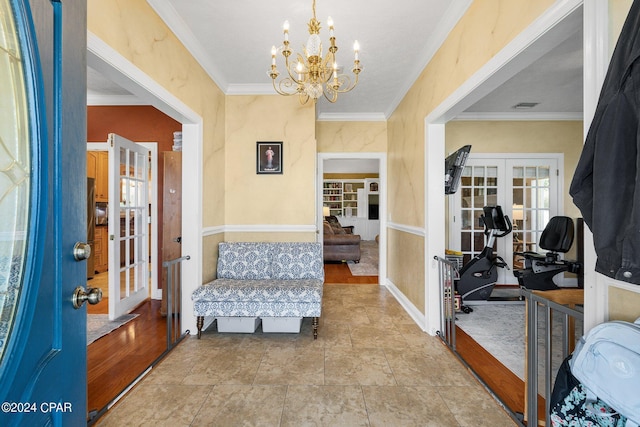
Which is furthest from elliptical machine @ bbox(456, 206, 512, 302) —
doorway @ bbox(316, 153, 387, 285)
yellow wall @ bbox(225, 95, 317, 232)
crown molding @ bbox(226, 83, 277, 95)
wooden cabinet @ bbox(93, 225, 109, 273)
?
doorway @ bbox(316, 153, 387, 285)

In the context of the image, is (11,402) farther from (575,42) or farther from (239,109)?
(575,42)

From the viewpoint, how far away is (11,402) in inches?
25.0

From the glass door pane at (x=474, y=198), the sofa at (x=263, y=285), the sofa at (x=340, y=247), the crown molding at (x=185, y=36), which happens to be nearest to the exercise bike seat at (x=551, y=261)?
the glass door pane at (x=474, y=198)

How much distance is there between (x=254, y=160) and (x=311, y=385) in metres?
2.50

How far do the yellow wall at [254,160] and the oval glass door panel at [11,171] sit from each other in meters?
2.89

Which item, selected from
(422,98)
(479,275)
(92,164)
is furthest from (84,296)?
(92,164)

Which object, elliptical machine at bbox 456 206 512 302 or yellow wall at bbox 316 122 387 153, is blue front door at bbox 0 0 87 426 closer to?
elliptical machine at bbox 456 206 512 302

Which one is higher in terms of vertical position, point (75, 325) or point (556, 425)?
point (75, 325)

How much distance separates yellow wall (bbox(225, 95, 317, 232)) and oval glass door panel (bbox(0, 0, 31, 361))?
2895 mm

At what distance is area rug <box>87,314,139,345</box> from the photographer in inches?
109

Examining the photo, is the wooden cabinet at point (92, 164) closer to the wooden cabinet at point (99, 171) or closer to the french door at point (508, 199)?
the wooden cabinet at point (99, 171)

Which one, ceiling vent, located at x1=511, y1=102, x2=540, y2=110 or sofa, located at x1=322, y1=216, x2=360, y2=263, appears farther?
sofa, located at x1=322, y1=216, x2=360, y2=263

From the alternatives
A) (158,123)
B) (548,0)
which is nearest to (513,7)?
(548,0)

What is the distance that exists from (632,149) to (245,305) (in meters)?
2.61
